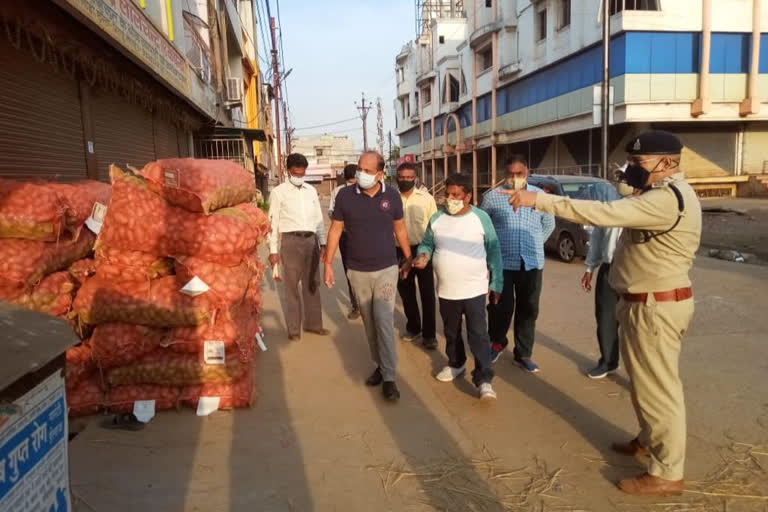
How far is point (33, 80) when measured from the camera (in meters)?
6.02

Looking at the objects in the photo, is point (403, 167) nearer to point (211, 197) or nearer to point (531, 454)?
point (211, 197)

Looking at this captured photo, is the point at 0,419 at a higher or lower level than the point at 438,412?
higher

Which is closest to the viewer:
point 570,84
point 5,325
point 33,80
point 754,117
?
point 5,325

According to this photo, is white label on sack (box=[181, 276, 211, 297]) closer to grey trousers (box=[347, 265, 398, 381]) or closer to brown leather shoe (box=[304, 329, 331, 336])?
grey trousers (box=[347, 265, 398, 381])

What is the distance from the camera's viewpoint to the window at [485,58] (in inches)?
1376

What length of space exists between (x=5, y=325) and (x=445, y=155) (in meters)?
43.2

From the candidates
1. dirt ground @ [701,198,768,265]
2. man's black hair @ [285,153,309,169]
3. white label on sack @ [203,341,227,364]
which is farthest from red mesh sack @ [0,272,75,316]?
dirt ground @ [701,198,768,265]

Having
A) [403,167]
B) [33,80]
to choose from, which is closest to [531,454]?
[403,167]

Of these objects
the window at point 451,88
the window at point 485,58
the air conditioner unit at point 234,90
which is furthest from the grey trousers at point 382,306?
the window at point 451,88

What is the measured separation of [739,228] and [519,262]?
43.7ft

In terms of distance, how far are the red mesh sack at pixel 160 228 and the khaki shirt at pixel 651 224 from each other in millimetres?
2140

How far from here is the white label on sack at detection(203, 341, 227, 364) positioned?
12.9 ft

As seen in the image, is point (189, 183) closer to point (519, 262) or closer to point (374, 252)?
point (374, 252)

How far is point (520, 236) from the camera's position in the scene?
480 cm
